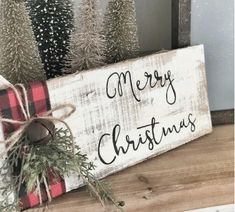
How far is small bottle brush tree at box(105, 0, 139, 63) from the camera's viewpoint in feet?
2.45

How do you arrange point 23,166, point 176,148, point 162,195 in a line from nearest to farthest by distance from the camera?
point 23,166
point 162,195
point 176,148

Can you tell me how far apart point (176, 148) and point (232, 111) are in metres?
0.16

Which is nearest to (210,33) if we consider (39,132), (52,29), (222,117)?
(222,117)

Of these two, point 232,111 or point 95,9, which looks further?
point 232,111

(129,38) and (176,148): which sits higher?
(129,38)

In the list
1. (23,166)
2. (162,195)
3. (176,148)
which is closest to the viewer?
(23,166)

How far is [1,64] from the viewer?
2.30 ft

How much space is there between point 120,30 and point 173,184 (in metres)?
0.27

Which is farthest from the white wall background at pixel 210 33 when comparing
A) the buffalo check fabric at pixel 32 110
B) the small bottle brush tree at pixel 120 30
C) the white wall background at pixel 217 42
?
the buffalo check fabric at pixel 32 110

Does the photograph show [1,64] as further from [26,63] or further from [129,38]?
[129,38]

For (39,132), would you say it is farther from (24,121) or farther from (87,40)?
(87,40)

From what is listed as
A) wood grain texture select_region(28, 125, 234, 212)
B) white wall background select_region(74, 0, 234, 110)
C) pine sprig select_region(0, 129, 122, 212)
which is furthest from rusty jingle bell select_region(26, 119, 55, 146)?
white wall background select_region(74, 0, 234, 110)

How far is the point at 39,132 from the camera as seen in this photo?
603mm

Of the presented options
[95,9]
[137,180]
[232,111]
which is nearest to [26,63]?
[95,9]
